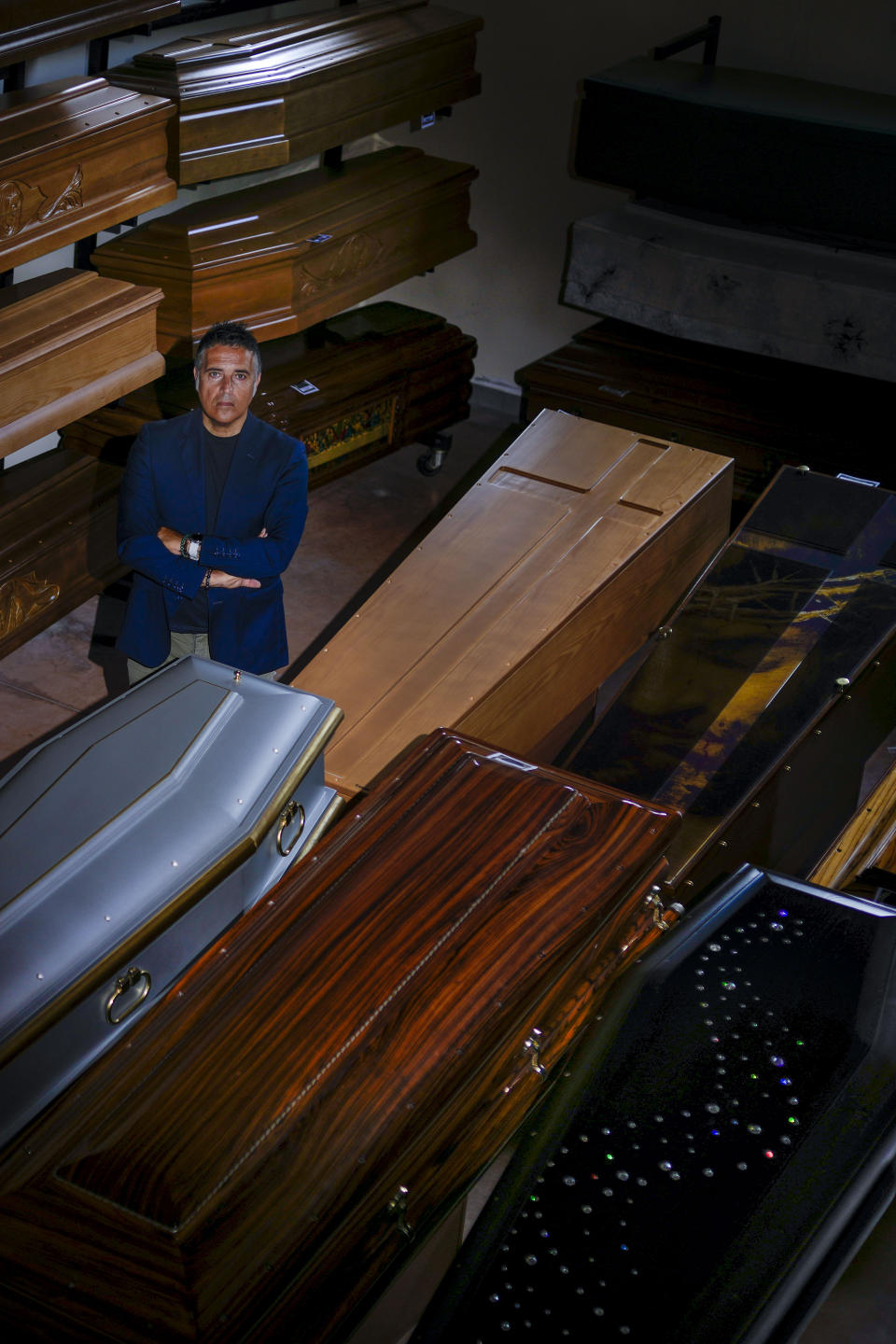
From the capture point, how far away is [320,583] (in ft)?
15.5

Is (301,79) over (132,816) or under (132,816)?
over

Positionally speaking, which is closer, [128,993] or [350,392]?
[128,993]

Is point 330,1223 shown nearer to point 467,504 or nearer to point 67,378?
point 467,504

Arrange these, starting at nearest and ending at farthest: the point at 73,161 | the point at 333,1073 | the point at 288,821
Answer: the point at 333,1073 → the point at 288,821 → the point at 73,161

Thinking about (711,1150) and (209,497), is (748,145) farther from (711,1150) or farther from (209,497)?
(711,1150)

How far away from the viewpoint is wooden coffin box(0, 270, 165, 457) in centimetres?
345

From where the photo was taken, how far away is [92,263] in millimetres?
4168

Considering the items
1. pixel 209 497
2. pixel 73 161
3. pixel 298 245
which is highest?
pixel 73 161

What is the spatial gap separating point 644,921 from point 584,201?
4.16 meters

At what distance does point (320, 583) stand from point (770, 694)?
2.07 metres

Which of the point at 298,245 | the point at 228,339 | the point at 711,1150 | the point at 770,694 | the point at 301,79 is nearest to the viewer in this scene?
the point at 711,1150

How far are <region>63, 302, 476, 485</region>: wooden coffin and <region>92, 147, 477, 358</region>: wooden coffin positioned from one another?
20 cm

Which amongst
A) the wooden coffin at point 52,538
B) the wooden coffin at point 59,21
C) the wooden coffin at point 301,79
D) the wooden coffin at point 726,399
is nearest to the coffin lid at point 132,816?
the wooden coffin at point 52,538

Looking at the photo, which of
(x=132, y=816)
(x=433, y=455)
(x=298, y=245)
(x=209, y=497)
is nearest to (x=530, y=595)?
(x=209, y=497)
